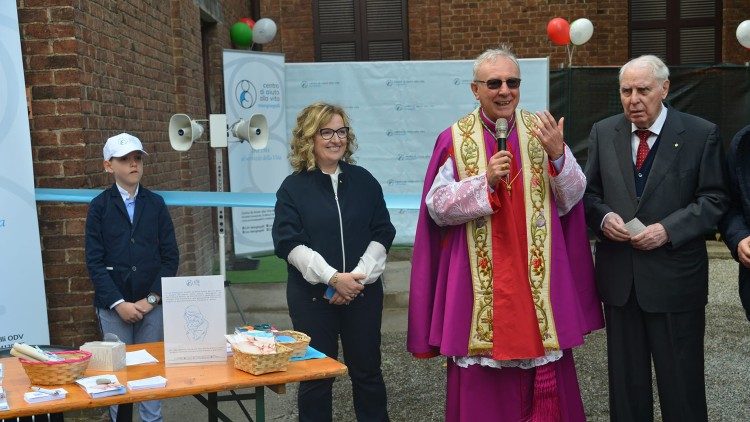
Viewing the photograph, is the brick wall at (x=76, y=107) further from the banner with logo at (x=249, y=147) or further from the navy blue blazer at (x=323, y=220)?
the banner with logo at (x=249, y=147)

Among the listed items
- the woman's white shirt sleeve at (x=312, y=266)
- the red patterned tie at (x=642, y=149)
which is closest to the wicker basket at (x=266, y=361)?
the woman's white shirt sleeve at (x=312, y=266)

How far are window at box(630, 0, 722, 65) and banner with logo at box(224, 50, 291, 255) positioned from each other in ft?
20.2

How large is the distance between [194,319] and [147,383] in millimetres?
323

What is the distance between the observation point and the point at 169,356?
3.24 m

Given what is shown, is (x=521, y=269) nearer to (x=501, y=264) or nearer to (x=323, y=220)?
(x=501, y=264)

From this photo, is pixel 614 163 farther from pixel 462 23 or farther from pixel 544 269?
pixel 462 23

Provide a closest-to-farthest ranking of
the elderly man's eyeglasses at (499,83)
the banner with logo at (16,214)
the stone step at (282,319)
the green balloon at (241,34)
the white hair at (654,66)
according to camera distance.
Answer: the elderly man's eyeglasses at (499,83), the white hair at (654,66), the banner with logo at (16,214), the stone step at (282,319), the green balloon at (241,34)

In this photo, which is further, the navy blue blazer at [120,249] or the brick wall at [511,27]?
the brick wall at [511,27]

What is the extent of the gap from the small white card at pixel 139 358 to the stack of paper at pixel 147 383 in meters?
0.30

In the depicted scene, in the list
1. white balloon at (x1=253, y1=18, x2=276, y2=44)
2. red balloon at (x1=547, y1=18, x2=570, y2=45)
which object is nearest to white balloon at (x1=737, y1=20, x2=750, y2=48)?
red balloon at (x1=547, y1=18, x2=570, y2=45)

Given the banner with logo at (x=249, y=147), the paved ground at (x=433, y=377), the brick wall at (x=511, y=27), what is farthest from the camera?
the brick wall at (x=511, y=27)

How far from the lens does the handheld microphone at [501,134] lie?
3410mm

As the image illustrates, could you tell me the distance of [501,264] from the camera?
11.9 feet

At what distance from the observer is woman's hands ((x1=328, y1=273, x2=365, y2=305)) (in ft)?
12.6
